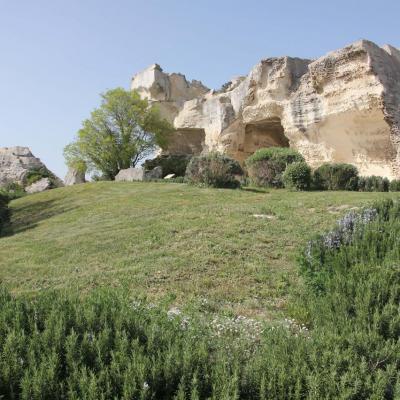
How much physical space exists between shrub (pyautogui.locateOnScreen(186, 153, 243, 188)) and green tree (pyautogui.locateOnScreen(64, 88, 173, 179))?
13.8 m

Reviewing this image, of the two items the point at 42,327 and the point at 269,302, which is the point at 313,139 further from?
the point at 42,327

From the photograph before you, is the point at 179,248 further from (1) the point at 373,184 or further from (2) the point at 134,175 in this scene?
(2) the point at 134,175

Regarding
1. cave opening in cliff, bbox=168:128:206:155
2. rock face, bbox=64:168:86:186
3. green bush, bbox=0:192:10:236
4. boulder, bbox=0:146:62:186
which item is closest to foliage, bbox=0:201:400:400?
green bush, bbox=0:192:10:236

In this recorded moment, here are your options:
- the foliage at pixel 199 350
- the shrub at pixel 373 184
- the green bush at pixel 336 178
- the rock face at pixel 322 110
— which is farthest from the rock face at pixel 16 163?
the foliage at pixel 199 350

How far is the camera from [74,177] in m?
33.3

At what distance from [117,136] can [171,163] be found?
16.1ft

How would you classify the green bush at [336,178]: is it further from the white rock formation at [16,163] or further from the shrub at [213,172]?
the white rock formation at [16,163]

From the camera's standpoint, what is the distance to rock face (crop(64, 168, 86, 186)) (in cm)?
3324

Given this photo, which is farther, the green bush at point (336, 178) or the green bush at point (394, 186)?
the green bush at point (336, 178)

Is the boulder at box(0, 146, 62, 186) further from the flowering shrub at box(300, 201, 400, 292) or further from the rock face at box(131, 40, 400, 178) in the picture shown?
the flowering shrub at box(300, 201, 400, 292)

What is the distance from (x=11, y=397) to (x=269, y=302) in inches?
145

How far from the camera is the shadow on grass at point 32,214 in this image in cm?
1452

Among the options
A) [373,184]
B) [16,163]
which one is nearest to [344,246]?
[373,184]

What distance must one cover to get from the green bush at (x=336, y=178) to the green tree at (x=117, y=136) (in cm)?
1821
